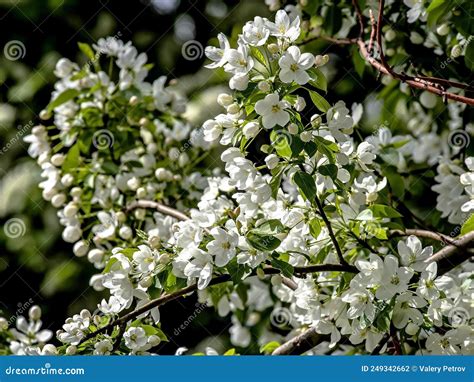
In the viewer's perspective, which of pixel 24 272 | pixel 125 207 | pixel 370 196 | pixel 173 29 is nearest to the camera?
pixel 370 196

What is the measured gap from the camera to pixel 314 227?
1.57 metres

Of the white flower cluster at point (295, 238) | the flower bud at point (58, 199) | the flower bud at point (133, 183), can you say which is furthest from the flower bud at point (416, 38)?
the flower bud at point (58, 199)

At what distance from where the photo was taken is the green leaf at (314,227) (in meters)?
1.57

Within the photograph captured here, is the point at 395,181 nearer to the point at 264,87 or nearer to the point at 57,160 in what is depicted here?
the point at 264,87

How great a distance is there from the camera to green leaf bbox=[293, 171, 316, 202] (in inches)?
56.5

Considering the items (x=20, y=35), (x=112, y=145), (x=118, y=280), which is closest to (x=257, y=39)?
(x=118, y=280)

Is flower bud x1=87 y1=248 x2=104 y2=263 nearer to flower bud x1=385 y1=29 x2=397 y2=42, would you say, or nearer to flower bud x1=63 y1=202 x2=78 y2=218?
flower bud x1=63 y1=202 x2=78 y2=218

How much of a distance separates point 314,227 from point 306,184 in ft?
0.49

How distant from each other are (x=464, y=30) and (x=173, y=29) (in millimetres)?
1930

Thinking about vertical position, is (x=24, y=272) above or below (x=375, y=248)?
below

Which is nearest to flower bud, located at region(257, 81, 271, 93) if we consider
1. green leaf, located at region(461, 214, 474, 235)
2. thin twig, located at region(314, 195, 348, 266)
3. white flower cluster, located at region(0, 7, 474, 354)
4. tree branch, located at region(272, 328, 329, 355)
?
white flower cluster, located at region(0, 7, 474, 354)

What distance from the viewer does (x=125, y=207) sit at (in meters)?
2.33

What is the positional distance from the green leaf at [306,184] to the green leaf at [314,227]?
128mm

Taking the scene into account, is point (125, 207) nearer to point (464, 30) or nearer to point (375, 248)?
point (375, 248)
